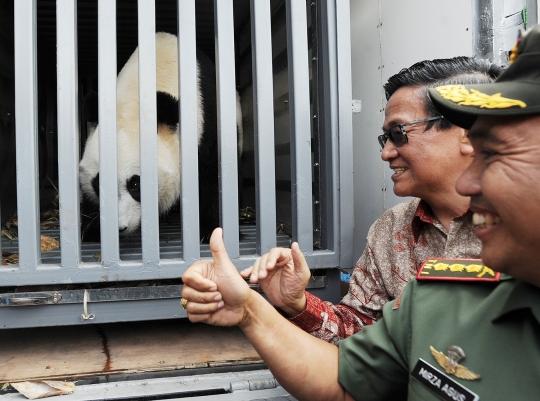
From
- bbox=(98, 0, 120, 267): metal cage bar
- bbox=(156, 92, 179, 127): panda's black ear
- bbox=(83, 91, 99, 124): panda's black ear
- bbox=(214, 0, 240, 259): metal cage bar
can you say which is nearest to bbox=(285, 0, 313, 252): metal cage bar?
bbox=(214, 0, 240, 259): metal cage bar

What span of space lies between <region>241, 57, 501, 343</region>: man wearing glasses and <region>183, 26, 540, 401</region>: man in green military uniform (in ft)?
1.30

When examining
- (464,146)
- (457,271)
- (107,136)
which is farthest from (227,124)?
(457,271)

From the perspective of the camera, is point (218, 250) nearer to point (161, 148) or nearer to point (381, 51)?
point (381, 51)

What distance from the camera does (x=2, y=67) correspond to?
3.39 meters

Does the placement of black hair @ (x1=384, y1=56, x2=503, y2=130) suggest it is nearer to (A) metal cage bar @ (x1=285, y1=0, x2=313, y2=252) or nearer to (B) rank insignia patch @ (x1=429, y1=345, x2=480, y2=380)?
(A) metal cage bar @ (x1=285, y1=0, x2=313, y2=252)

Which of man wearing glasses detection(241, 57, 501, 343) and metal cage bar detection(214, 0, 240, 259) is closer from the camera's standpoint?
man wearing glasses detection(241, 57, 501, 343)

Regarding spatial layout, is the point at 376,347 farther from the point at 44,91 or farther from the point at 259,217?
the point at 44,91

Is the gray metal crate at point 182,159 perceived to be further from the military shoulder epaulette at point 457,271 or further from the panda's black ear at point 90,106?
the panda's black ear at point 90,106

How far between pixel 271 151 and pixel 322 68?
0.47 meters

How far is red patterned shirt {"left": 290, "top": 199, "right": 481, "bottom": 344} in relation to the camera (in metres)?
1.68

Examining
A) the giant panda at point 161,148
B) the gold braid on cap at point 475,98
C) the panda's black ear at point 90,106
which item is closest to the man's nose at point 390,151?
the gold braid on cap at point 475,98

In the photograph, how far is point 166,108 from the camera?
323cm

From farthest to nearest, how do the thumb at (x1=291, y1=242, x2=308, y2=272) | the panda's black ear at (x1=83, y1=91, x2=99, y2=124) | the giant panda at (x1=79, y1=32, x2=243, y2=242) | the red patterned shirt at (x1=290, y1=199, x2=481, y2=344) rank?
the panda's black ear at (x1=83, y1=91, x2=99, y2=124) < the giant panda at (x1=79, y1=32, x2=243, y2=242) < the red patterned shirt at (x1=290, y1=199, x2=481, y2=344) < the thumb at (x1=291, y1=242, x2=308, y2=272)

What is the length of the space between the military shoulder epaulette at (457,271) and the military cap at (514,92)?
387 mm
